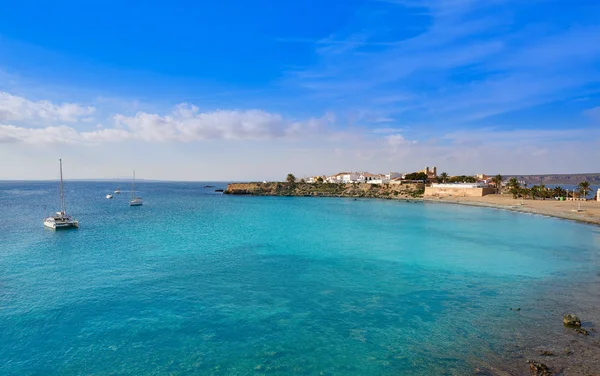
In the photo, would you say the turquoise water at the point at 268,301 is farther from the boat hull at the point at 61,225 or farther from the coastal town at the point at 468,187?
the coastal town at the point at 468,187

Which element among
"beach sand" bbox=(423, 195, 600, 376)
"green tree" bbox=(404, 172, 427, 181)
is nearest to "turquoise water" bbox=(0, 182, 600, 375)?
"beach sand" bbox=(423, 195, 600, 376)

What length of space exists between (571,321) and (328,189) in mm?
124933

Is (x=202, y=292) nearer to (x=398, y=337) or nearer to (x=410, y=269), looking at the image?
(x=398, y=337)

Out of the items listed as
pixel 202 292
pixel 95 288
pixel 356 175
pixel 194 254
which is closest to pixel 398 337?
pixel 202 292

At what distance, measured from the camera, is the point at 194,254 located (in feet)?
99.1

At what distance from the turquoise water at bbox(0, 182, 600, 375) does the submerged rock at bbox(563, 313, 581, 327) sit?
4.21 feet

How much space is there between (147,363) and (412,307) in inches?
521

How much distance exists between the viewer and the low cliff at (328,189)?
127m

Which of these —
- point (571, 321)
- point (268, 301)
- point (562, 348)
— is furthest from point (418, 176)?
point (562, 348)

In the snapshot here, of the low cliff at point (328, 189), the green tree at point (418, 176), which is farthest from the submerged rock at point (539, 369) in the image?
the green tree at point (418, 176)

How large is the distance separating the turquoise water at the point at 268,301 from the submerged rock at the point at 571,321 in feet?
4.21

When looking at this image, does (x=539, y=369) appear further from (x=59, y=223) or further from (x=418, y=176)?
(x=418, y=176)

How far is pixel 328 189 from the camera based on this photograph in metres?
140

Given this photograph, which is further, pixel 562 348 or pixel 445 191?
pixel 445 191
